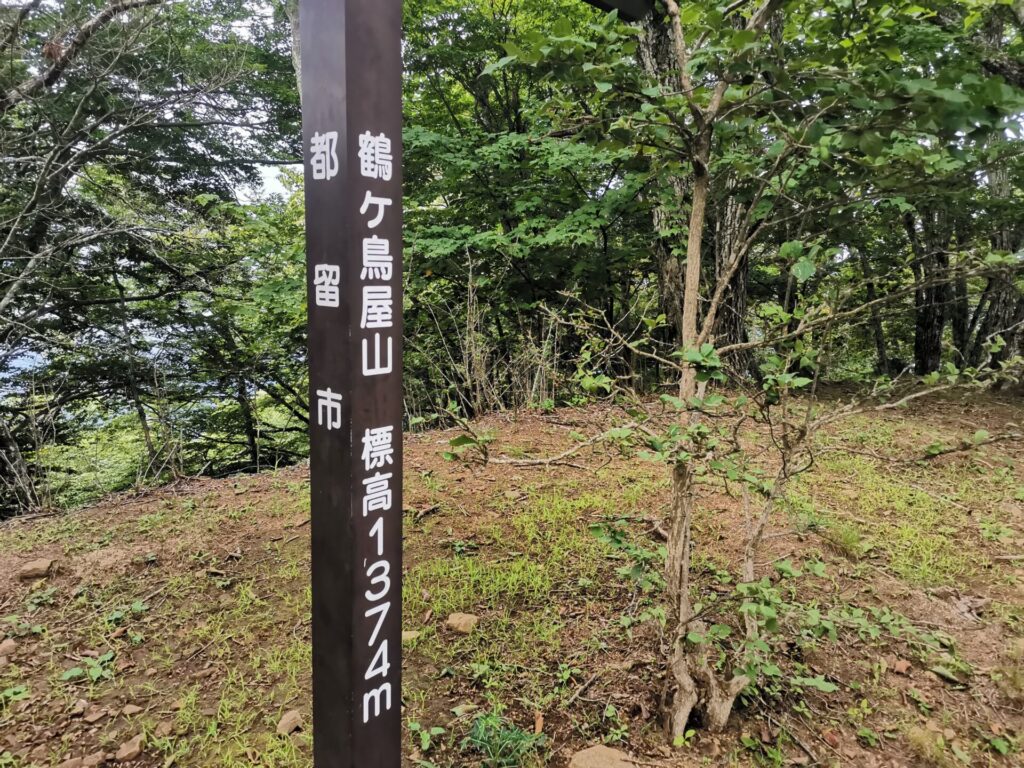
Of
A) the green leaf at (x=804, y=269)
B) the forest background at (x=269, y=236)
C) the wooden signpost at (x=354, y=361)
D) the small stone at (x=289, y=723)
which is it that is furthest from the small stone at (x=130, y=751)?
the green leaf at (x=804, y=269)

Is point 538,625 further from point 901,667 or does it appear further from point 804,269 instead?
point 804,269

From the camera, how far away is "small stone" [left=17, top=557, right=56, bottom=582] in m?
3.12

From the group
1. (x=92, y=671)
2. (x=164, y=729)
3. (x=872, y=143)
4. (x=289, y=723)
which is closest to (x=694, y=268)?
(x=872, y=143)

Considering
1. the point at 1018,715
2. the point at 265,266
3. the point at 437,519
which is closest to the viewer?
the point at 1018,715

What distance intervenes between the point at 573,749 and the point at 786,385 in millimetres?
1469

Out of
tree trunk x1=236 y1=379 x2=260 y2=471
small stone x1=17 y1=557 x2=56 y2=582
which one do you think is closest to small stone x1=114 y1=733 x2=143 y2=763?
small stone x1=17 y1=557 x2=56 y2=582

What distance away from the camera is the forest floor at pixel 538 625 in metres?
1.98

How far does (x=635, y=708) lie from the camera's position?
2084mm

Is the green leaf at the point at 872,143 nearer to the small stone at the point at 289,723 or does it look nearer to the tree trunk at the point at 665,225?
the small stone at the point at 289,723

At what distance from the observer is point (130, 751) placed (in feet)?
6.49

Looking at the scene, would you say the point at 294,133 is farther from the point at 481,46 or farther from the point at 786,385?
the point at 786,385

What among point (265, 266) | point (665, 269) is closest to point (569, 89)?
point (665, 269)

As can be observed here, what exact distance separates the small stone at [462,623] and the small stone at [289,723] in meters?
0.72

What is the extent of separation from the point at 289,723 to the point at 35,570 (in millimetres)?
2192
